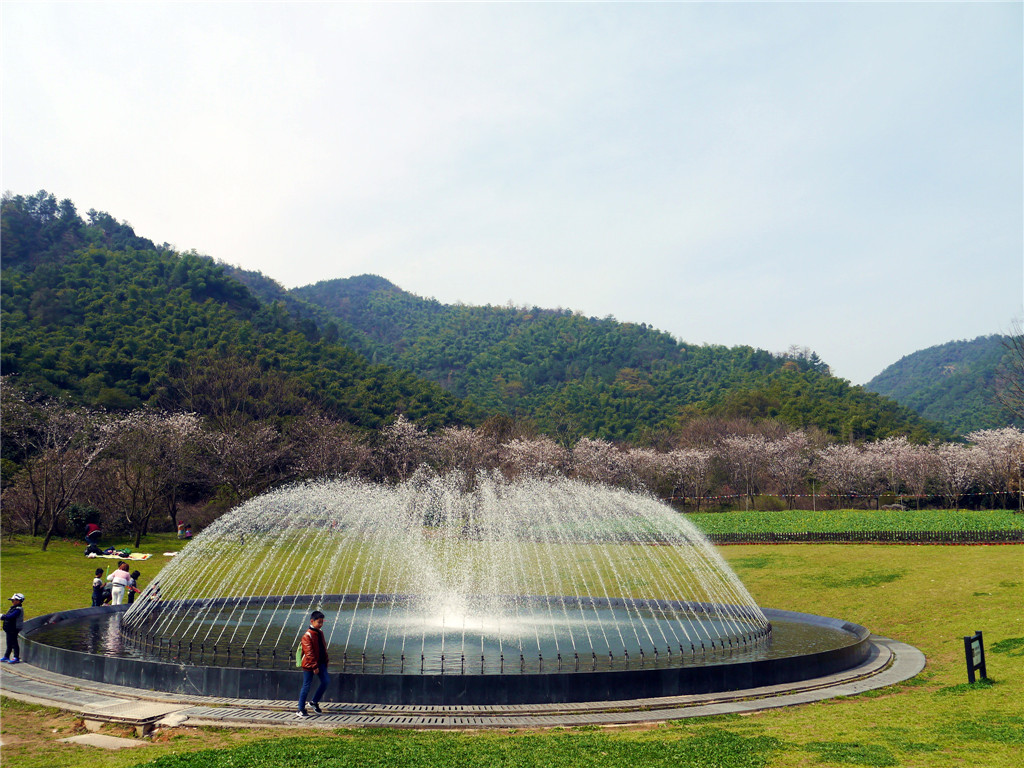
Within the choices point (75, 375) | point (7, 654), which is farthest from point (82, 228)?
point (7, 654)

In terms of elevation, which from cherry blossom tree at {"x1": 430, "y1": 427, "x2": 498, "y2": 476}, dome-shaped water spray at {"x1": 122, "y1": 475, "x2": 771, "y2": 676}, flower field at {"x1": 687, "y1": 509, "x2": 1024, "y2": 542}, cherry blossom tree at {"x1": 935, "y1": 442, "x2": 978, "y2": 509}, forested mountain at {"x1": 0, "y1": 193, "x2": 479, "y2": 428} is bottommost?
dome-shaped water spray at {"x1": 122, "y1": 475, "x2": 771, "y2": 676}

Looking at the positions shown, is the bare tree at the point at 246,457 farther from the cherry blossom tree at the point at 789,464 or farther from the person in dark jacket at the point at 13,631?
the cherry blossom tree at the point at 789,464

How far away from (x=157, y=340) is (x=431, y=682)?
215ft

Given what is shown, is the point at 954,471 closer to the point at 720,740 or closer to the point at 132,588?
the point at 720,740

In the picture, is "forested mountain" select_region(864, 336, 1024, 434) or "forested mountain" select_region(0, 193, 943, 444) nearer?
"forested mountain" select_region(0, 193, 943, 444)

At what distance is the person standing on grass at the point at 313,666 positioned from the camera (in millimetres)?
10219

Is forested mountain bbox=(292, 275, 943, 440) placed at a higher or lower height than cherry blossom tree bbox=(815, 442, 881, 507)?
higher

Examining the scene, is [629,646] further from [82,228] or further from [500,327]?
[500,327]

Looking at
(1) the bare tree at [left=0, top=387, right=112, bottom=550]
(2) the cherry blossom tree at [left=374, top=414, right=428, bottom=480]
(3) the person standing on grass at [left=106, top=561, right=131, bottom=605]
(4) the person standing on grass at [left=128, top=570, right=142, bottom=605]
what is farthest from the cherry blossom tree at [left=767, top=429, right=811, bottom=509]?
(3) the person standing on grass at [left=106, top=561, right=131, bottom=605]

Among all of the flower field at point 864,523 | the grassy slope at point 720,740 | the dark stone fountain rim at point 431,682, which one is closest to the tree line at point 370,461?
the flower field at point 864,523

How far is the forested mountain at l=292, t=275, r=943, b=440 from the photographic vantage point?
295 feet

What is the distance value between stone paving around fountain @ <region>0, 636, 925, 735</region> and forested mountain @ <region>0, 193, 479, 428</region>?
48.7 m

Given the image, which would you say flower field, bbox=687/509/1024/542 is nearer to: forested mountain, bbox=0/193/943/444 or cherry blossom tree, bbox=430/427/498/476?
cherry blossom tree, bbox=430/427/498/476

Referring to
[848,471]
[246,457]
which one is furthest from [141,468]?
[848,471]
